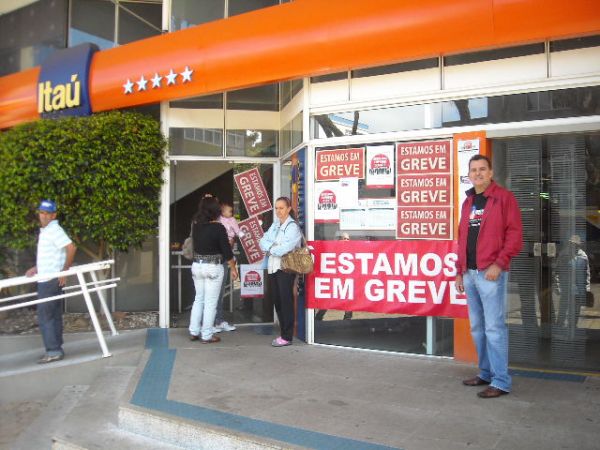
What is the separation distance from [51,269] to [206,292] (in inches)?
65.3

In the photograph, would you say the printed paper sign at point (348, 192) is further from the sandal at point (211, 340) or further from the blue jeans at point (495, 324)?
the sandal at point (211, 340)

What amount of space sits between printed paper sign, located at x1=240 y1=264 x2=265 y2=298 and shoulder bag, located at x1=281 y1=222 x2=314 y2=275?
5.54 feet

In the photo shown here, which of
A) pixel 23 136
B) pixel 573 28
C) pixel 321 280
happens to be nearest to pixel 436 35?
pixel 573 28

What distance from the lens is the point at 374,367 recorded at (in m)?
5.56

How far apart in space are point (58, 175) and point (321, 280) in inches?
136

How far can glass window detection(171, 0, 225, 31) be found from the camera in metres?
7.73

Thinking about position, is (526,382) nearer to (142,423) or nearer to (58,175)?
(142,423)

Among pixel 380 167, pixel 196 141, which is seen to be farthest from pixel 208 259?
pixel 380 167

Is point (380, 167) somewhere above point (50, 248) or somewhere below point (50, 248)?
above

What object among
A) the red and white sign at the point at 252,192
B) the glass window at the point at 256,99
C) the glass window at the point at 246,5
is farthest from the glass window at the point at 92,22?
the red and white sign at the point at 252,192

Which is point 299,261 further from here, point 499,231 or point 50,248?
point 50,248

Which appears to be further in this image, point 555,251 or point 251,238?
point 251,238

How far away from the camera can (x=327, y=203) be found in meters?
6.41

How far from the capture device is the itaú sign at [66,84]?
772 cm
